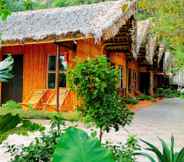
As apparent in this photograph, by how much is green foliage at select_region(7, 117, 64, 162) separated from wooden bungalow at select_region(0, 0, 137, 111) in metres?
9.27

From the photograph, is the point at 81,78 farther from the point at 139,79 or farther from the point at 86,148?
the point at 139,79

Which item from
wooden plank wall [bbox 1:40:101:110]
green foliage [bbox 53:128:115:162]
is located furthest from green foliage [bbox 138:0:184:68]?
green foliage [bbox 53:128:115:162]

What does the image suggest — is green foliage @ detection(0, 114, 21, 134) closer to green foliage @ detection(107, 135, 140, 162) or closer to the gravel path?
green foliage @ detection(107, 135, 140, 162)

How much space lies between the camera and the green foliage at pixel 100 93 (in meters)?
5.83

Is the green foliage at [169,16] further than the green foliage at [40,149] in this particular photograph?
Yes

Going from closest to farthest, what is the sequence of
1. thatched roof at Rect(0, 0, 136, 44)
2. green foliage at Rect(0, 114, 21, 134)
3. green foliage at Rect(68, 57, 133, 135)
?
green foliage at Rect(0, 114, 21, 134) < green foliage at Rect(68, 57, 133, 135) < thatched roof at Rect(0, 0, 136, 44)

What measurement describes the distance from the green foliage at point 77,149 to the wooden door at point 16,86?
16064mm

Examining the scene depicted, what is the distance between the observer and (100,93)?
6.11m

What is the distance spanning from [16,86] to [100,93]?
11.8 meters

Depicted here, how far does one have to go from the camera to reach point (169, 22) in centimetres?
1415

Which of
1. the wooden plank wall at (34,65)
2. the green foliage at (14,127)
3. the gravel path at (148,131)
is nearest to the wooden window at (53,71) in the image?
the wooden plank wall at (34,65)

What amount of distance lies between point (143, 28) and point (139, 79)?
4.72 meters

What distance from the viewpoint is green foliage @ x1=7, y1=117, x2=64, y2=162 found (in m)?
4.59

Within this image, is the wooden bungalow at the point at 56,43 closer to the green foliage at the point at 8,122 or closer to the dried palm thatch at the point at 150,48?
the dried palm thatch at the point at 150,48
